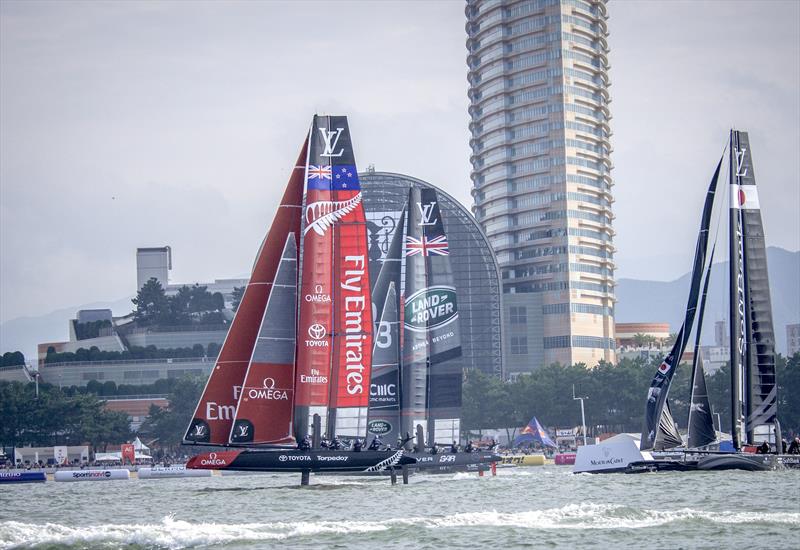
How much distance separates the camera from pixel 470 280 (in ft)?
627

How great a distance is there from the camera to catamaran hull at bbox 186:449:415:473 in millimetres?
55469

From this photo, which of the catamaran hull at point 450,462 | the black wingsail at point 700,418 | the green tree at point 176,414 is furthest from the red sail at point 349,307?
the green tree at point 176,414

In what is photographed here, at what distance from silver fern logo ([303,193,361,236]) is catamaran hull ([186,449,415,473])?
9.42 m

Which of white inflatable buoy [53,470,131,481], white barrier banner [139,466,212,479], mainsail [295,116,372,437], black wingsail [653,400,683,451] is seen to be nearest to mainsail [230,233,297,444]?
mainsail [295,116,372,437]

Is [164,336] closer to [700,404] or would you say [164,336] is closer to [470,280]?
[470,280]

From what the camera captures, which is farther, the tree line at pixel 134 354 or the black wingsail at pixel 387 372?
the tree line at pixel 134 354

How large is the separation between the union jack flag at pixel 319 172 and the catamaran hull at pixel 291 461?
38.5 feet

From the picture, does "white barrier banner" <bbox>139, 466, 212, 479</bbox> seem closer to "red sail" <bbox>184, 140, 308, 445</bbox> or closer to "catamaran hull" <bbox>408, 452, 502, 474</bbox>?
"catamaran hull" <bbox>408, 452, 502, 474</bbox>

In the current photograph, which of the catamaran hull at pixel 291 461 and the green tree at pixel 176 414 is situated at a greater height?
the green tree at pixel 176 414

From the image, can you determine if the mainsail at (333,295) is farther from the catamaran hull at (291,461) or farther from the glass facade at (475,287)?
the glass facade at (475,287)

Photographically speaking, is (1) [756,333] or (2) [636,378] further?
(2) [636,378]

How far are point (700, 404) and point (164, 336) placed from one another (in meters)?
126

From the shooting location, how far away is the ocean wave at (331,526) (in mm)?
35719

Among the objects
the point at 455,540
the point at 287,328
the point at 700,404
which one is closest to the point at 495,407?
the point at 700,404
